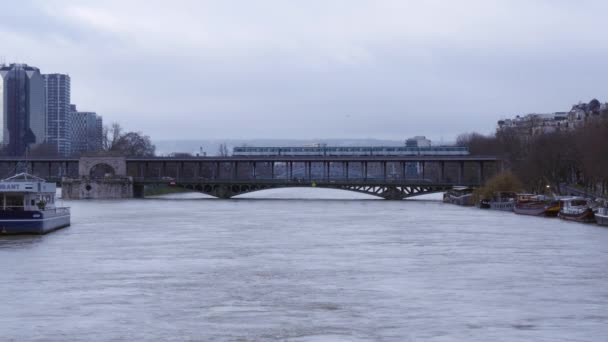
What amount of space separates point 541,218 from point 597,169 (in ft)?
23.9

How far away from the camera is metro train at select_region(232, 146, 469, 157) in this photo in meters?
140

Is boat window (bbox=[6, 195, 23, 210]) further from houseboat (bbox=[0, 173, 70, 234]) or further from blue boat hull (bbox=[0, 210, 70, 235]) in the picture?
blue boat hull (bbox=[0, 210, 70, 235])

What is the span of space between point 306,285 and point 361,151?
109 meters

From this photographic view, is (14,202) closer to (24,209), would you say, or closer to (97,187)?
(24,209)

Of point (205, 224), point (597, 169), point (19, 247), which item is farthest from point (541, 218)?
point (19, 247)

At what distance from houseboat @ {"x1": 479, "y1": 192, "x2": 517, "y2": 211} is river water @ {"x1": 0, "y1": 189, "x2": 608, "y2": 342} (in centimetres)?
3245

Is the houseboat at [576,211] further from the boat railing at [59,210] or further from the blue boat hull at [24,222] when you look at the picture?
the blue boat hull at [24,222]

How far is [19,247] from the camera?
4838 centimetres

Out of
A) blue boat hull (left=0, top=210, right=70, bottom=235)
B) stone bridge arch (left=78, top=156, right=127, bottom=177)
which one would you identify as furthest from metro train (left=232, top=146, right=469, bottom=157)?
blue boat hull (left=0, top=210, right=70, bottom=235)

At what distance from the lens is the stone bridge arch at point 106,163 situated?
142 meters

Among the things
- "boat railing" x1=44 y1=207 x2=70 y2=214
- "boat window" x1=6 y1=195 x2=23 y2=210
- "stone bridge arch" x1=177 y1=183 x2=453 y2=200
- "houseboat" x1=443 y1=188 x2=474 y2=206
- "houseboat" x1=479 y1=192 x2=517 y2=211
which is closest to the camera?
"boat window" x1=6 y1=195 x2=23 y2=210

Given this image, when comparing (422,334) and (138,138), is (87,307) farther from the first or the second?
(138,138)

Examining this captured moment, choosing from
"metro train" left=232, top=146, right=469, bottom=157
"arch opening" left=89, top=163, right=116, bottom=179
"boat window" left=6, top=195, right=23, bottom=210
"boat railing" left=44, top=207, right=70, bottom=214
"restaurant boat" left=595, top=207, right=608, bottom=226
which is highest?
"metro train" left=232, top=146, right=469, bottom=157

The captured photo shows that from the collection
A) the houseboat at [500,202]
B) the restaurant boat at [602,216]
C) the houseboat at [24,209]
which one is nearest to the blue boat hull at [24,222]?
the houseboat at [24,209]
